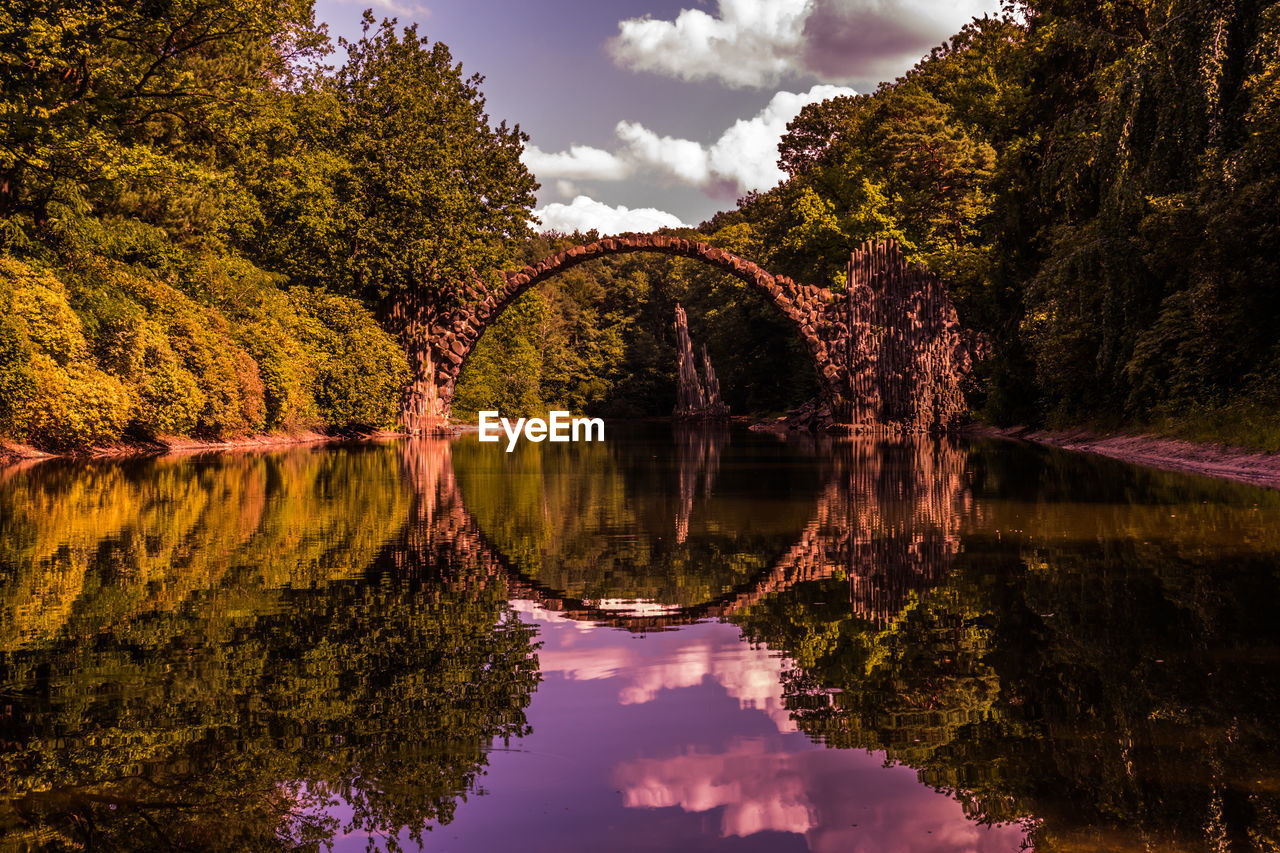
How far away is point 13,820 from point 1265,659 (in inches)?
184

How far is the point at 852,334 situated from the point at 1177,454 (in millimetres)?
17796

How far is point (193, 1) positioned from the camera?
21547 mm

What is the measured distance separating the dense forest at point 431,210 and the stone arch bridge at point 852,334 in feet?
4.56

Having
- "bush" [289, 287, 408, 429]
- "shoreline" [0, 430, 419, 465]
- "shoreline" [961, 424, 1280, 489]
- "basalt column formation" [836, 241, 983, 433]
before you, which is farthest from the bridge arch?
"shoreline" [961, 424, 1280, 489]

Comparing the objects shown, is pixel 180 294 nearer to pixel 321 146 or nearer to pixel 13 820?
pixel 321 146

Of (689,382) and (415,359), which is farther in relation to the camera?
(689,382)

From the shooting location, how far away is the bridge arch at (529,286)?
3669 cm

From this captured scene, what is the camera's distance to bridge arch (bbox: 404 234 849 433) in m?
36.7

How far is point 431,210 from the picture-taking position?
3466cm

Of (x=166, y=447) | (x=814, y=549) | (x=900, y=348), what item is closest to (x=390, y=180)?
(x=166, y=447)

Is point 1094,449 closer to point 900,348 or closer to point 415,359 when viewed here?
Answer: point 900,348

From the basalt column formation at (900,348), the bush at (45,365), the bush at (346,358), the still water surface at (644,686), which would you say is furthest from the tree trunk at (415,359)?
the still water surface at (644,686)

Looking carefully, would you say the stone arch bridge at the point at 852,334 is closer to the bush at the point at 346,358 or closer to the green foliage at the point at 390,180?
the green foliage at the point at 390,180

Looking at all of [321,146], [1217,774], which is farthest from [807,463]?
[321,146]
